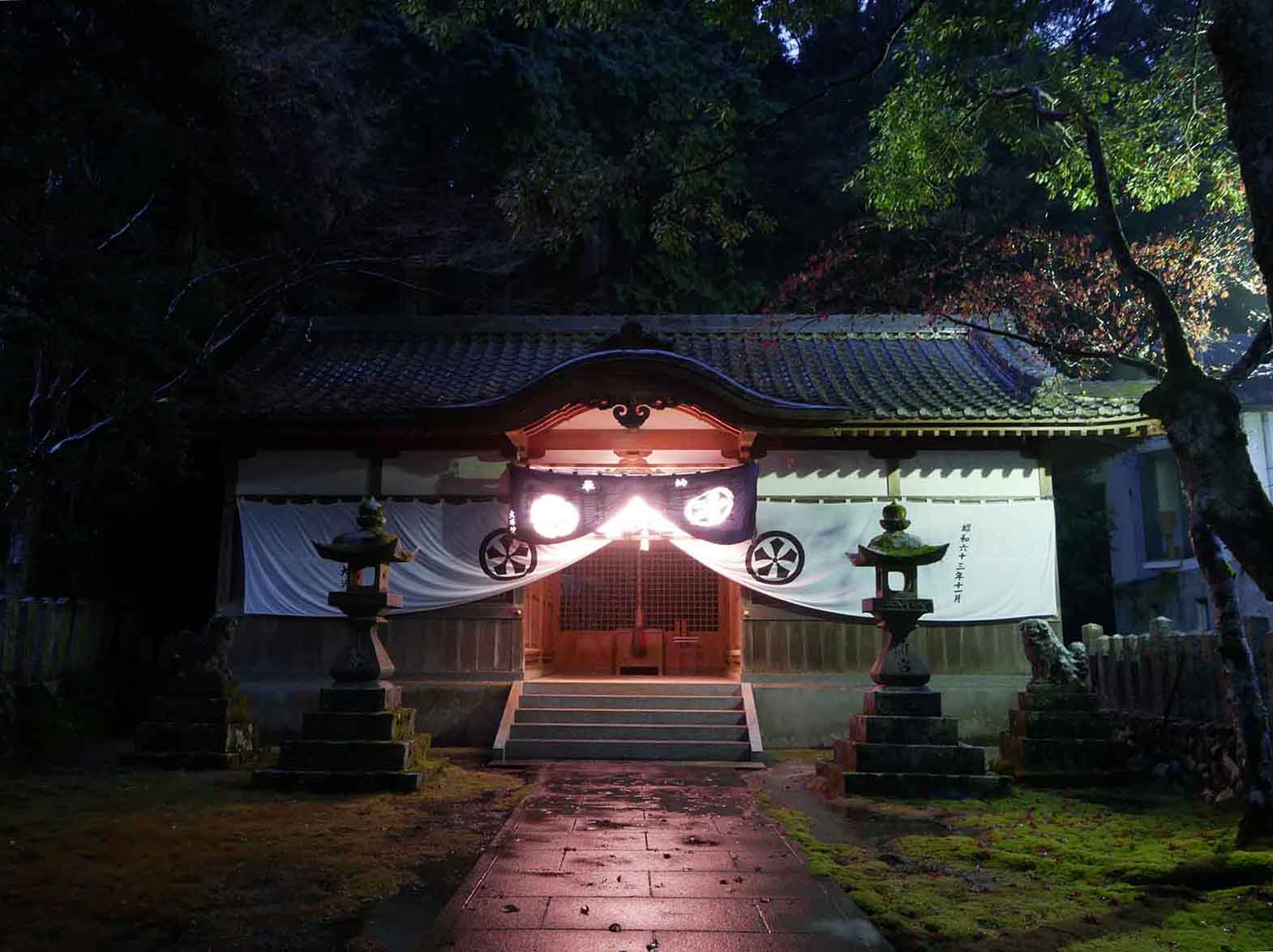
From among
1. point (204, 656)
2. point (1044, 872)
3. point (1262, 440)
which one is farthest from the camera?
point (1262, 440)

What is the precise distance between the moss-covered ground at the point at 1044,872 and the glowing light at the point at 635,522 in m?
4.91

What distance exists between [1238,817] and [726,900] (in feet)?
17.2

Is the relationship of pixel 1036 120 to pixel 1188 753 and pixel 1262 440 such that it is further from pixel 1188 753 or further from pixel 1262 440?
pixel 1262 440

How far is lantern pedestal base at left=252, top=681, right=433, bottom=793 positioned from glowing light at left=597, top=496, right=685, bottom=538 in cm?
416

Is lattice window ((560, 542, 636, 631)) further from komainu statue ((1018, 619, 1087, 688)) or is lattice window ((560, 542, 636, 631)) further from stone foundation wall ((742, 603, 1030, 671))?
komainu statue ((1018, 619, 1087, 688))

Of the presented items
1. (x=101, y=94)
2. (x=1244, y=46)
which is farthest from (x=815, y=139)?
(x=1244, y=46)

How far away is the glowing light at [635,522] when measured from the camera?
41.8 feet

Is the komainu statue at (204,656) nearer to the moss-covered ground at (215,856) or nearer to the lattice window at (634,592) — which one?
the moss-covered ground at (215,856)

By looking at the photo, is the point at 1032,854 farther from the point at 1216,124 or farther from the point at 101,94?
the point at 101,94

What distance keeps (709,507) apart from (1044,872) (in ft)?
23.9

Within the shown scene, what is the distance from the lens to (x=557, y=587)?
663 inches

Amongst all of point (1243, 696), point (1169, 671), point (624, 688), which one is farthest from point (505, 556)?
point (1243, 696)

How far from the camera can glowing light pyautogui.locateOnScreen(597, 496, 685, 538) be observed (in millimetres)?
12742

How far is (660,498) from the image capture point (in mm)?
12680
